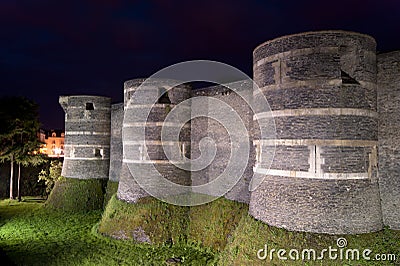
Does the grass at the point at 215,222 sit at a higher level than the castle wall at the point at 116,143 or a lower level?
lower

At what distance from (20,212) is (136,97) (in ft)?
50.7

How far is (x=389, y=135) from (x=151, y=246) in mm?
12495

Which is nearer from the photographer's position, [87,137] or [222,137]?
[222,137]

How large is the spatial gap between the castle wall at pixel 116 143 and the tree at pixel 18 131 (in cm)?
1095

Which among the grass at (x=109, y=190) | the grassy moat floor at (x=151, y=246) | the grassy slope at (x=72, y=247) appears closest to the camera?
the grassy moat floor at (x=151, y=246)

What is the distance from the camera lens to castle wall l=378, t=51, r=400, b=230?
11906 mm

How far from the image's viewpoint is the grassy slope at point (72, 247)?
52.7ft

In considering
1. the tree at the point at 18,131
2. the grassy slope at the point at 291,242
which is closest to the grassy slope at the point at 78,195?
the tree at the point at 18,131

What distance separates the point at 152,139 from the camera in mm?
19812

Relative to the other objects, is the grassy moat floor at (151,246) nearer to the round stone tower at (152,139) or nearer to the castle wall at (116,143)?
the round stone tower at (152,139)

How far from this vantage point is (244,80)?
1684cm
